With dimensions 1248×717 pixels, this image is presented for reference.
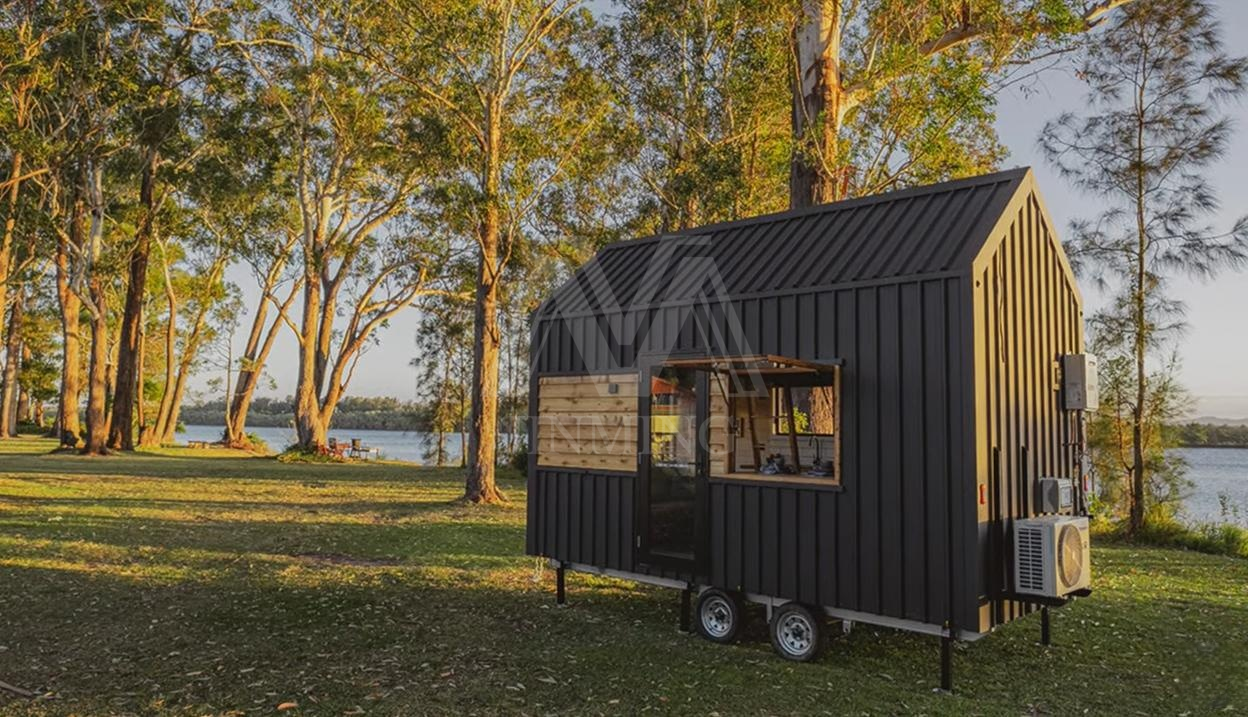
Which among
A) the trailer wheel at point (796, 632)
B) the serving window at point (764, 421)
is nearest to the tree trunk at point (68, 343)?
the serving window at point (764, 421)

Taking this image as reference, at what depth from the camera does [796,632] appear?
565 cm

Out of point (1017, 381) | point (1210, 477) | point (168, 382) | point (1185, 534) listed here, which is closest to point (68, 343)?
point (168, 382)

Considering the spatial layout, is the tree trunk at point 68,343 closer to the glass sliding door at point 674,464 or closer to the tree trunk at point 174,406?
the tree trunk at point 174,406

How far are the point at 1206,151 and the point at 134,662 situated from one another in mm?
14639

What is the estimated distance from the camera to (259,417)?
54781 millimetres

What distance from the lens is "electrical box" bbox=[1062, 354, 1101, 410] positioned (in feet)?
19.7

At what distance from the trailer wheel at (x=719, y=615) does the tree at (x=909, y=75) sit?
5.90 metres

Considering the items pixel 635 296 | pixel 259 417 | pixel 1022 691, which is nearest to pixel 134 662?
pixel 635 296

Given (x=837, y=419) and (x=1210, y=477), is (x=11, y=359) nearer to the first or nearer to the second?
(x=837, y=419)

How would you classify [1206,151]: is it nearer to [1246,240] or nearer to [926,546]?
[1246,240]

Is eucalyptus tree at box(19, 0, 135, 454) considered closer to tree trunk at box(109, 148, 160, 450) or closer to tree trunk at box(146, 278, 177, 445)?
tree trunk at box(109, 148, 160, 450)

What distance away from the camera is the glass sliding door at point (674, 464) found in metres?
6.21

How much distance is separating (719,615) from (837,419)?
5.90 feet

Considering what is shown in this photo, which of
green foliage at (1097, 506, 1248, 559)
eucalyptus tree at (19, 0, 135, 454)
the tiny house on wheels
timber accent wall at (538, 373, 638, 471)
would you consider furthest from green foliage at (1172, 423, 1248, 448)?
eucalyptus tree at (19, 0, 135, 454)
